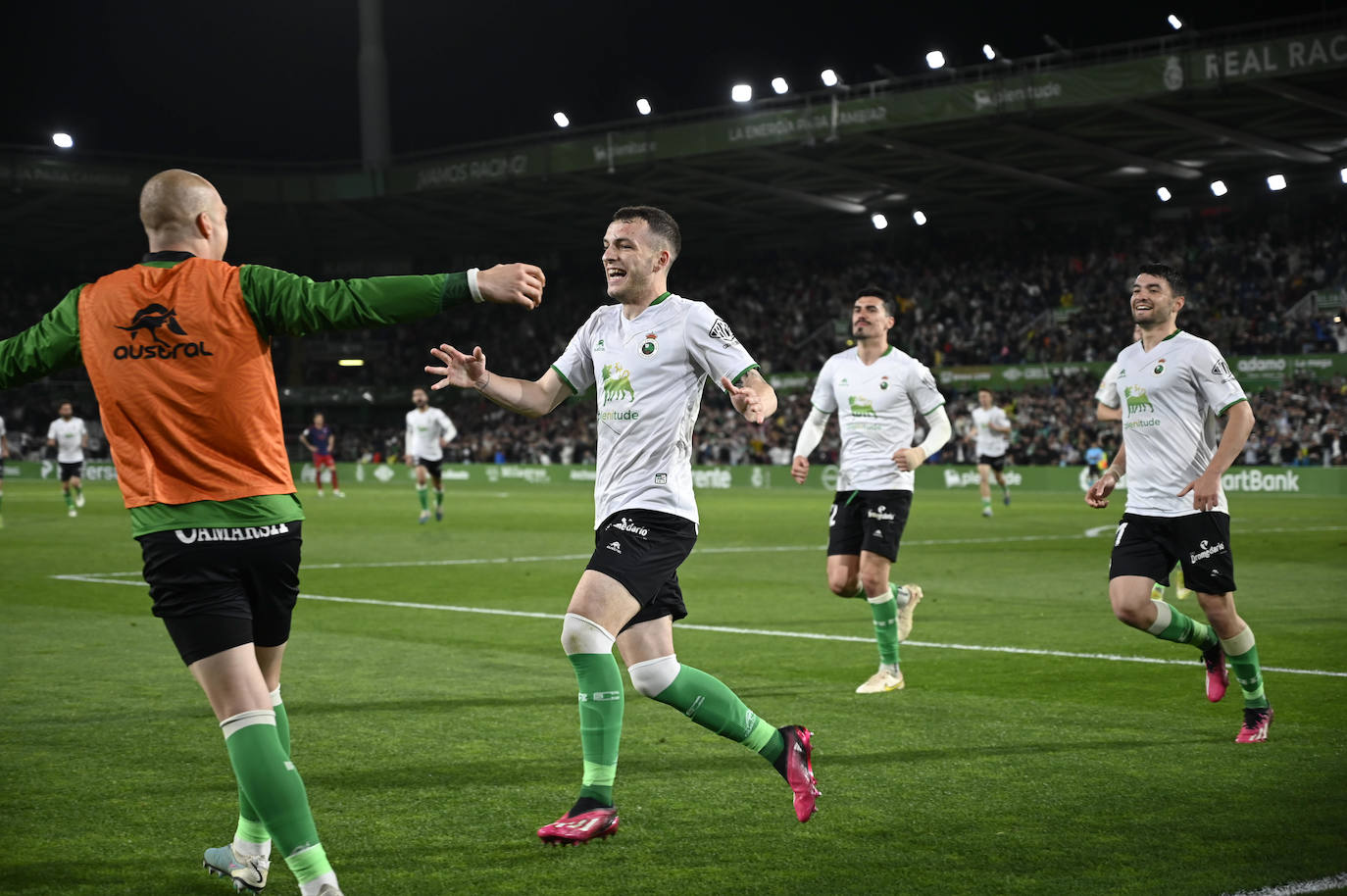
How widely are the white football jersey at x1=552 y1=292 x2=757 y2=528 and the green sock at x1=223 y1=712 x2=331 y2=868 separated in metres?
1.92

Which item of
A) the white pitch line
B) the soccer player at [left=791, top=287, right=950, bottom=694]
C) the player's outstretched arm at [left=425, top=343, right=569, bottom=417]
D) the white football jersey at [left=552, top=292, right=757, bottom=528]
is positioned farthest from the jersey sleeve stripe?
the soccer player at [left=791, top=287, right=950, bottom=694]

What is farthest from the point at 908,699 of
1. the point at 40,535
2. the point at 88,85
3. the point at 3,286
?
the point at 3,286

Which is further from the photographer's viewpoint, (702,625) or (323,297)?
(702,625)

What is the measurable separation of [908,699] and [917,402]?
2144 mm

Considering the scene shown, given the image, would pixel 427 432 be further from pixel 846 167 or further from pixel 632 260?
Answer: pixel 846 167

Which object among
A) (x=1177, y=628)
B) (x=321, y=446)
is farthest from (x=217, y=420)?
(x=321, y=446)

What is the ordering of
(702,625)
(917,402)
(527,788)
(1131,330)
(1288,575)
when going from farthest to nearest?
(1131,330) < (1288,575) < (702,625) < (917,402) < (527,788)

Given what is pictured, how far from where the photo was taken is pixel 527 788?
6.29m

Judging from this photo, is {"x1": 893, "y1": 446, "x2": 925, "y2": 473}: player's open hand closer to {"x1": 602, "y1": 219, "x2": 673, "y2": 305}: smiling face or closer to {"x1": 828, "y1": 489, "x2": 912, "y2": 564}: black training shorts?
{"x1": 828, "y1": 489, "x2": 912, "y2": 564}: black training shorts

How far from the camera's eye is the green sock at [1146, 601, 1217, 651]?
771 centimetres

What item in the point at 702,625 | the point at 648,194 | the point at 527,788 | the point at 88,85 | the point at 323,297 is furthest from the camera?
the point at 88,85

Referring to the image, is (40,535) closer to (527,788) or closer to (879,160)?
(527,788)

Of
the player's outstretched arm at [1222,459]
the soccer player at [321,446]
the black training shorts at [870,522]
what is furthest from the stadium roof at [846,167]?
the player's outstretched arm at [1222,459]

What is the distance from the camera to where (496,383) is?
5824 mm
